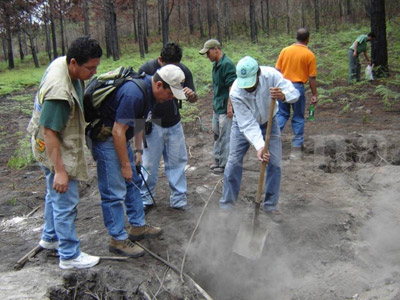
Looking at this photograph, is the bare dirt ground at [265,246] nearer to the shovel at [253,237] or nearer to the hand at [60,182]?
the shovel at [253,237]

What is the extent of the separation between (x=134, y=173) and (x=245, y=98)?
4.81 ft

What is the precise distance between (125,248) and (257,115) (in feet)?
6.70

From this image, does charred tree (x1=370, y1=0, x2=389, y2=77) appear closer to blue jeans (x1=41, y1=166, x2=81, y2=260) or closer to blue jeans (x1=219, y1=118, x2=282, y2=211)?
blue jeans (x1=219, y1=118, x2=282, y2=211)

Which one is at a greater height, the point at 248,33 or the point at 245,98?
the point at 248,33

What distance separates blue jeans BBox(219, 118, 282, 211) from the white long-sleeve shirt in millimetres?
283

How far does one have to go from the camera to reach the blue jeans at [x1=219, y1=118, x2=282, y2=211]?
444cm

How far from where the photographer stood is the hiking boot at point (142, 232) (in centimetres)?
422

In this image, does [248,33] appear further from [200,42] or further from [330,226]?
[330,226]

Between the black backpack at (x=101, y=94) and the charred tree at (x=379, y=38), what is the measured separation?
34.0 feet

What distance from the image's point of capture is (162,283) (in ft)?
11.9

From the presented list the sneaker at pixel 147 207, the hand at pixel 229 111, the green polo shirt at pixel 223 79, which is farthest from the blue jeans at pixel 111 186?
the green polo shirt at pixel 223 79

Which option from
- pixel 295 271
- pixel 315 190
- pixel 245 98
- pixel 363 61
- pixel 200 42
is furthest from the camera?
pixel 200 42

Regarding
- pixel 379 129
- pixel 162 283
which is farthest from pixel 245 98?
pixel 379 129

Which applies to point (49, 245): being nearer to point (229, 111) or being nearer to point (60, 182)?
point (60, 182)
